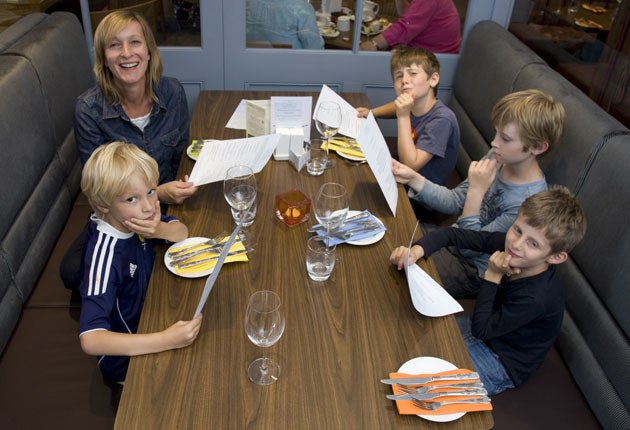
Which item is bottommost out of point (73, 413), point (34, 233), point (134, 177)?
point (73, 413)

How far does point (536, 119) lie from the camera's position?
182 cm

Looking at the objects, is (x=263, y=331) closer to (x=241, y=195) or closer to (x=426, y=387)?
(x=426, y=387)

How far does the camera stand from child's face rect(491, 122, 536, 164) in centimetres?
185

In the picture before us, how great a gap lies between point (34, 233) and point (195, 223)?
77cm

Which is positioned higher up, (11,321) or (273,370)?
(273,370)

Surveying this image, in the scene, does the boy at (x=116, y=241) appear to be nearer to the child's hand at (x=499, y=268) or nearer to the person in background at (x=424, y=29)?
the child's hand at (x=499, y=268)

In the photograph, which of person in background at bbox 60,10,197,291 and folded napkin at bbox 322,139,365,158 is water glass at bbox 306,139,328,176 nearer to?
folded napkin at bbox 322,139,365,158

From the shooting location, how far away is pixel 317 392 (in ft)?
3.87

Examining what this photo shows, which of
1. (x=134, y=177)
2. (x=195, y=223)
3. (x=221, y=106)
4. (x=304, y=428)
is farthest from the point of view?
(x=221, y=106)

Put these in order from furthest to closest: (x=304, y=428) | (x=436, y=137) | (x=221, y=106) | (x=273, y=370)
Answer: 1. (x=221, y=106)
2. (x=436, y=137)
3. (x=273, y=370)
4. (x=304, y=428)

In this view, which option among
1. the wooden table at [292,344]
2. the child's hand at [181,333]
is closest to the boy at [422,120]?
the wooden table at [292,344]

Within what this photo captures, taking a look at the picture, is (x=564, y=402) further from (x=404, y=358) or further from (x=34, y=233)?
(x=34, y=233)

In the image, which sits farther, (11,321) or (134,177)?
(11,321)

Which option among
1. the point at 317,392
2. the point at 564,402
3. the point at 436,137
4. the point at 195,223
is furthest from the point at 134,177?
the point at 564,402
